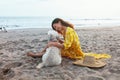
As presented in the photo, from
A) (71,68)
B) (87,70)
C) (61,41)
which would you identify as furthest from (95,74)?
(61,41)

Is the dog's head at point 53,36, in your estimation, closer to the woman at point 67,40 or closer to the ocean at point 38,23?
the woman at point 67,40

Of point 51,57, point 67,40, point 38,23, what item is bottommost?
point 51,57

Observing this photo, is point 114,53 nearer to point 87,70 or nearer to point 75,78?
point 87,70

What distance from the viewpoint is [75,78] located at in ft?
12.4

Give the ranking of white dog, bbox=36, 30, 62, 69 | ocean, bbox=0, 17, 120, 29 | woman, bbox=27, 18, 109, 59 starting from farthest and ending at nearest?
1. ocean, bbox=0, 17, 120, 29
2. woman, bbox=27, 18, 109, 59
3. white dog, bbox=36, 30, 62, 69

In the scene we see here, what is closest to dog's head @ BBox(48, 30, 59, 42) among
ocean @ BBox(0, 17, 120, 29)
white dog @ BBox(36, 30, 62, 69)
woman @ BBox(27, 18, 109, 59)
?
woman @ BBox(27, 18, 109, 59)

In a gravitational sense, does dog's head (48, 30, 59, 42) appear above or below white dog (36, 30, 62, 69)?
above

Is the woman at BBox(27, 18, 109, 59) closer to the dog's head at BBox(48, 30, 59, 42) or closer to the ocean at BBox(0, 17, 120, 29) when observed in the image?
the dog's head at BBox(48, 30, 59, 42)

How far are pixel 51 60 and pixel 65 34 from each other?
75 cm

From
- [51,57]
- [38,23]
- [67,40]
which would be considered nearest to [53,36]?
[67,40]

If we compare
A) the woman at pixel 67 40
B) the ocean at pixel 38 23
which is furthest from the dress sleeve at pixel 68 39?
the ocean at pixel 38 23

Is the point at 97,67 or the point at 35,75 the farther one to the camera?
the point at 97,67

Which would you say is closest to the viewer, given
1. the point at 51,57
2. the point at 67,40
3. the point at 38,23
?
the point at 51,57

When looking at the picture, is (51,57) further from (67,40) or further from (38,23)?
(38,23)
